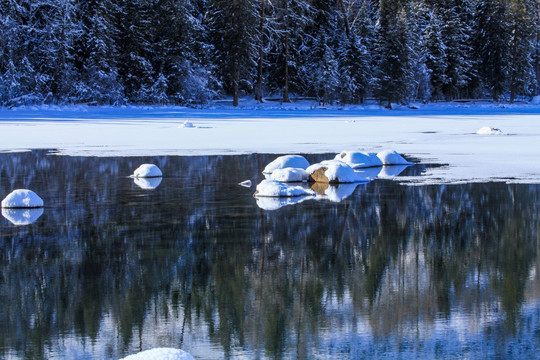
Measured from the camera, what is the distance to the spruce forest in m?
55.2

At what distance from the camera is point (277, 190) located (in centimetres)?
1289

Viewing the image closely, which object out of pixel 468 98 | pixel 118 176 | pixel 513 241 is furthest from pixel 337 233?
pixel 468 98

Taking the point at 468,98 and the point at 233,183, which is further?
the point at 468,98

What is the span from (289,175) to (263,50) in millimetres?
49039

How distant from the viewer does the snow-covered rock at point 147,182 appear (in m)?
14.1

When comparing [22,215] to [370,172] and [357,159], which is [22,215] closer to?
[370,172]

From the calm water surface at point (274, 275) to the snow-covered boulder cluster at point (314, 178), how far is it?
0.32 metres

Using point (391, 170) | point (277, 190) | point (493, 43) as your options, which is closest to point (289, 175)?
point (277, 190)

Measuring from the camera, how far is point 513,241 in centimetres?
918

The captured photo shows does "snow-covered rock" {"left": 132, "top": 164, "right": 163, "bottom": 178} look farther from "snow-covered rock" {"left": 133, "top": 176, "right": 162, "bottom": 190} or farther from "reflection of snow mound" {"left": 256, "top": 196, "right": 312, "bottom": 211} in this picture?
"reflection of snow mound" {"left": 256, "top": 196, "right": 312, "bottom": 211}

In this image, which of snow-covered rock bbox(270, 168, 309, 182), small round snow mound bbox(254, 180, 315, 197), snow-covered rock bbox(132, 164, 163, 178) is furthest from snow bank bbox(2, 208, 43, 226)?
snow-covered rock bbox(270, 168, 309, 182)

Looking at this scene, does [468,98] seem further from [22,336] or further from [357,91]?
[22,336]

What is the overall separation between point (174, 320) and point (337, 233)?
389cm

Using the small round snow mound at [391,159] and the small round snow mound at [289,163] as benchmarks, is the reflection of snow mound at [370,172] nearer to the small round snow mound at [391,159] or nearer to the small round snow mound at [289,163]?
the small round snow mound at [391,159]
